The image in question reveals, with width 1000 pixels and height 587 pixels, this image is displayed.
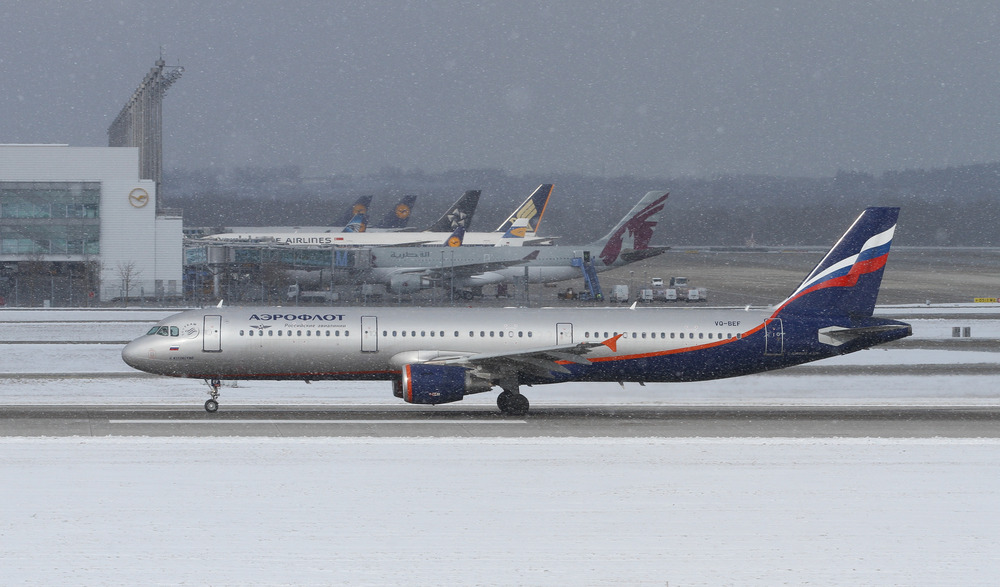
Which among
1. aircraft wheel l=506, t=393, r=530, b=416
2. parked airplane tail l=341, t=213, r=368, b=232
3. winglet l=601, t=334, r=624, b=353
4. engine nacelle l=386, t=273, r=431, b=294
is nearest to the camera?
aircraft wheel l=506, t=393, r=530, b=416

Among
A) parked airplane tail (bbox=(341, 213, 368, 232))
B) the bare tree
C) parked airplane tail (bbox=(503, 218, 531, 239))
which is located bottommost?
the bare tree

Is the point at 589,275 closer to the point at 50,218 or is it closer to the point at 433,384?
the point at 50,218

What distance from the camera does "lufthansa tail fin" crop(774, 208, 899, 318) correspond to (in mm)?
35344

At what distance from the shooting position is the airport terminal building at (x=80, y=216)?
93.4 m

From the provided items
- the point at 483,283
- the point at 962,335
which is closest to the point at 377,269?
the point at 483,283

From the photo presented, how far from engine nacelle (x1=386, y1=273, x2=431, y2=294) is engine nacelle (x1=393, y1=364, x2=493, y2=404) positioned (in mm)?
57483

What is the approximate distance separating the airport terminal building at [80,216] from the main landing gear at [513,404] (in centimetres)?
6648
